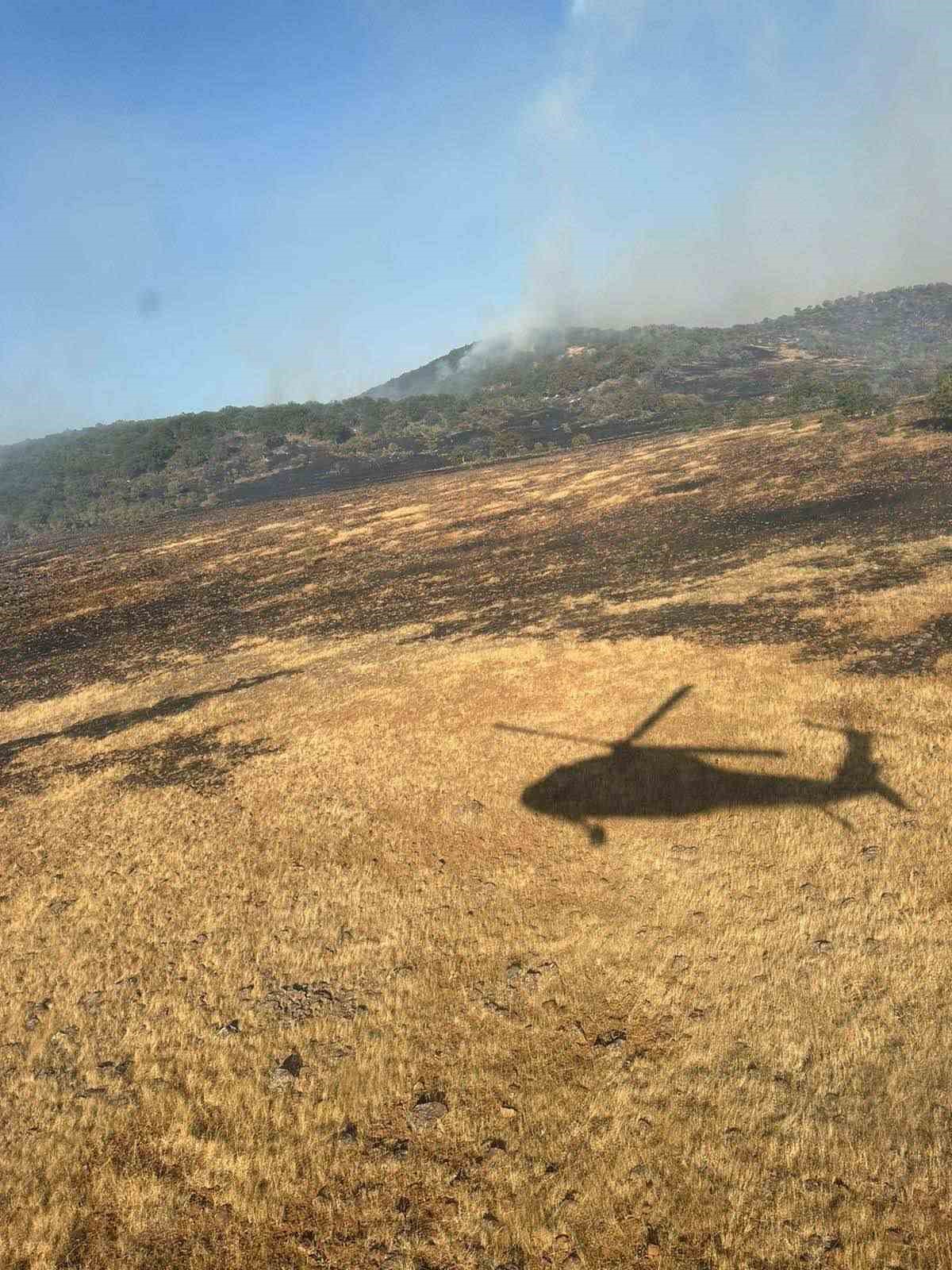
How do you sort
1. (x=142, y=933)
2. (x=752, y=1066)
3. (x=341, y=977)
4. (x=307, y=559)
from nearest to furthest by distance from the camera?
(x=752, y=1066) < (x=341, y=977) < (x=142, y=933) < (x=307, y=559)

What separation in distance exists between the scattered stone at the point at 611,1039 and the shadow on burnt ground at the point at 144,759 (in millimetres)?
10512

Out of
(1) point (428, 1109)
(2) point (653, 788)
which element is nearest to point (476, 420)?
(2) point (653, 788)

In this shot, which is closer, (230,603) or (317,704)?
(317,704)

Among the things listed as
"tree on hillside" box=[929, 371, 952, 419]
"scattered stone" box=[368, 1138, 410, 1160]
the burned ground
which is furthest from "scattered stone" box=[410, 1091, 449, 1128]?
"tree on hillside" box=[929, 371, 952, 419]

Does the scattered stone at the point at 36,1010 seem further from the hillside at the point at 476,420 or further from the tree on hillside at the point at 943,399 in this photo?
A: the hillside at the point at 476,420

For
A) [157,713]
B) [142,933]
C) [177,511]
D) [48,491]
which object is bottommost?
[142,933]

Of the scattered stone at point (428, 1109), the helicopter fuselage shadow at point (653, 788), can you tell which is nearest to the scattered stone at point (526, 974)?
the scattered stone at point (428, 1109)

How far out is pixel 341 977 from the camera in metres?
9.35

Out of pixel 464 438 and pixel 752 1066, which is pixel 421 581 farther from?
pixel 464 438

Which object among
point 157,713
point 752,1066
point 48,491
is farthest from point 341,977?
point 48,491

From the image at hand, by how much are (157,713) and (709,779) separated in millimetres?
16238

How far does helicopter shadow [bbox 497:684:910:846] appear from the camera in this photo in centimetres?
1157

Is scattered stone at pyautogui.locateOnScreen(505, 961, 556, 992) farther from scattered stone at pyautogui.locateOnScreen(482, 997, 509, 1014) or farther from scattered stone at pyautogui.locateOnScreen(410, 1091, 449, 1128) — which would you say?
scattered stone at pyautogui.locateOnScreen(410, 1091, 449, 1128)

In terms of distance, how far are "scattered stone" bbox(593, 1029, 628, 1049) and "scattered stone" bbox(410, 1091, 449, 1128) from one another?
1.81 metres
